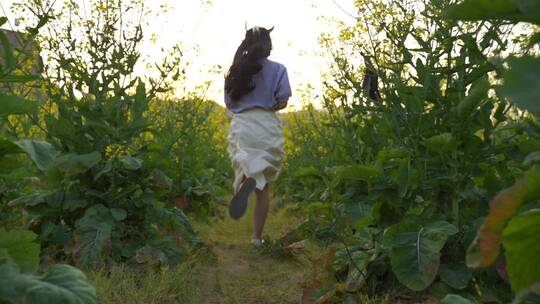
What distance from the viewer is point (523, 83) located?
925 millimetres

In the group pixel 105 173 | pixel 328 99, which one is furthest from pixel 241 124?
pixel 105 173

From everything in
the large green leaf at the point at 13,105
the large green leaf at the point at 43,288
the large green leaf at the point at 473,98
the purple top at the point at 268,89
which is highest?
the purple top at the point at 268,89

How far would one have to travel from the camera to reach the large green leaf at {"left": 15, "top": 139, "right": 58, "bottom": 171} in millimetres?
2020

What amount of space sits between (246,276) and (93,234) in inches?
42.4

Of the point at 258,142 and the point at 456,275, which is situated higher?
the point at 258,142

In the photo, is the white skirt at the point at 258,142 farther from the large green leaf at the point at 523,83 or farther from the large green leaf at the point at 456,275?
the large green leaf at the point at 523,83

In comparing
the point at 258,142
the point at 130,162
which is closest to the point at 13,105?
the point at 130,162

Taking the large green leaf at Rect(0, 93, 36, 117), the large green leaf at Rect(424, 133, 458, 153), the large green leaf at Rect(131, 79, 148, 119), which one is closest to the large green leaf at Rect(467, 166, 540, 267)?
the large green leaf at Rect(0, 93, 36, 117)

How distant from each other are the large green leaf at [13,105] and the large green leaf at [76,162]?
178 centimetres

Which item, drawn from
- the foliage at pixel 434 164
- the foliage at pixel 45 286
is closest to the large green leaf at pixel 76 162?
Result: the foliage at pixel 434 164

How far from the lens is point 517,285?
3.99ft

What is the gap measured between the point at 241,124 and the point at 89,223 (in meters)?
2.13

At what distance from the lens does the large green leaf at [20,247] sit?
2.07m

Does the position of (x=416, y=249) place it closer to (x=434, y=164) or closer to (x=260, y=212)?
(x=434, y=164)
